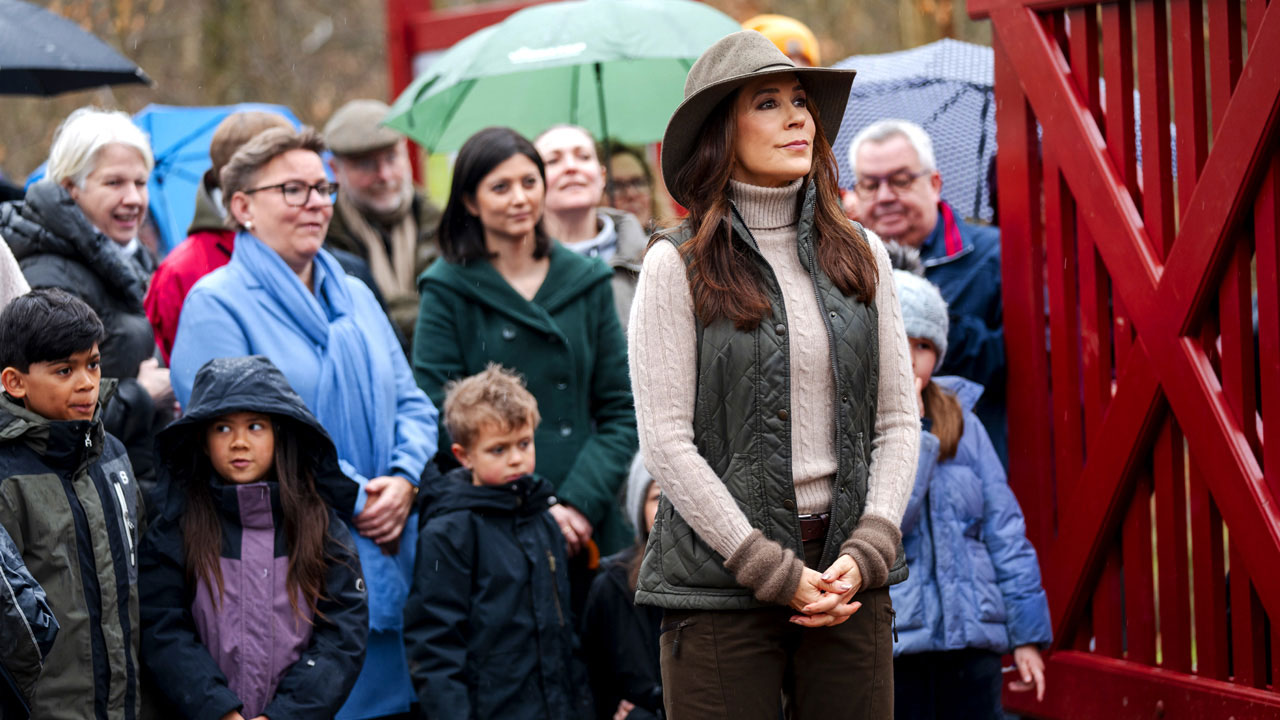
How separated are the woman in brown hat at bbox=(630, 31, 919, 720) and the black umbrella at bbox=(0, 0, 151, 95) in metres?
3.62

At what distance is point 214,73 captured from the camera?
642 inches

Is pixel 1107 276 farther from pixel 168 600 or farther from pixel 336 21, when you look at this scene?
pixel 336 21

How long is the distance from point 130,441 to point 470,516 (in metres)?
1.19

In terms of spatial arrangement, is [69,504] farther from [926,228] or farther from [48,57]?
[926,228]

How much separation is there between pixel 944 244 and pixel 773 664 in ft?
8.90

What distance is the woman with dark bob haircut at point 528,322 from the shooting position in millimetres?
5176

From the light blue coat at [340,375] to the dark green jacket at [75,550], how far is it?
0.64 meters

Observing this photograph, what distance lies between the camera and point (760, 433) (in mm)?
3236

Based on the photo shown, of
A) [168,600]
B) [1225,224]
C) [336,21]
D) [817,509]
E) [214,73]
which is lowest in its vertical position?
[168,600]

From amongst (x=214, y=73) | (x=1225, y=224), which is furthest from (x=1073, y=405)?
(x=214, y=73)

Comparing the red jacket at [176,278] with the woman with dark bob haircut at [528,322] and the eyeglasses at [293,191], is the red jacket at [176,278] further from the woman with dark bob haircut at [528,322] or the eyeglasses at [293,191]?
the woman with dark bob haircut at [528,322]

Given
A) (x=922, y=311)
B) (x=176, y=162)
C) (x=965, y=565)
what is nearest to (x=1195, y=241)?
(x=922, y=311)

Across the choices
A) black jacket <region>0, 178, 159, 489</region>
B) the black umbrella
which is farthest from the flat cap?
black jacket <region>0, 178, 159, 489</region>

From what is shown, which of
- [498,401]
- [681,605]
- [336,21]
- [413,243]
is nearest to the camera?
[681,605]
